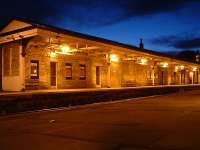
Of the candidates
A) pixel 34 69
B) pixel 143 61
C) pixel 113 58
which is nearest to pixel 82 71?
pixel 113 58

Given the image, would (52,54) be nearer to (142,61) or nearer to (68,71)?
(68,71)

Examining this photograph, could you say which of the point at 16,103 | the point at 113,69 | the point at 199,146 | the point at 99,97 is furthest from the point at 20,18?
the point at 199,146

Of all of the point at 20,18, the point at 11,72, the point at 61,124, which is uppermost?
the point at 20,18

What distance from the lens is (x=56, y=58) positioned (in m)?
27.0

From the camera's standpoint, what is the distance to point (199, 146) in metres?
7.44

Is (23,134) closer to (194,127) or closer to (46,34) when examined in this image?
(194,127)

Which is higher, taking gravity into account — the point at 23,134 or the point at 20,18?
the point at 20,18

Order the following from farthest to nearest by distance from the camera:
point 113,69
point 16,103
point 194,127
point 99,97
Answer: point 113,69
point 99,97
point 16,103
point 194,127

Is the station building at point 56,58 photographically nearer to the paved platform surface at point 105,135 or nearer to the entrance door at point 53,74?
the entrance door at point 53,74

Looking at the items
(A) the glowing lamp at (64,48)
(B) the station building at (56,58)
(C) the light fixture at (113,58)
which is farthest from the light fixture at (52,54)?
(C) the light fixture at (113,58)

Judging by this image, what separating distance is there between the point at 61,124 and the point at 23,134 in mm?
2182

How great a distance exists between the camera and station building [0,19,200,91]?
21781 millimetres

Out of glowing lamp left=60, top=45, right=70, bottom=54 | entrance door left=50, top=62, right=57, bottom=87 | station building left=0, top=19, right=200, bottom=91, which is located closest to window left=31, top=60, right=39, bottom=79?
station building left=0, top=19, right=200, bottom=91

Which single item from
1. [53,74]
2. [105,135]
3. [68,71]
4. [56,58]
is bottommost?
[105,135]
